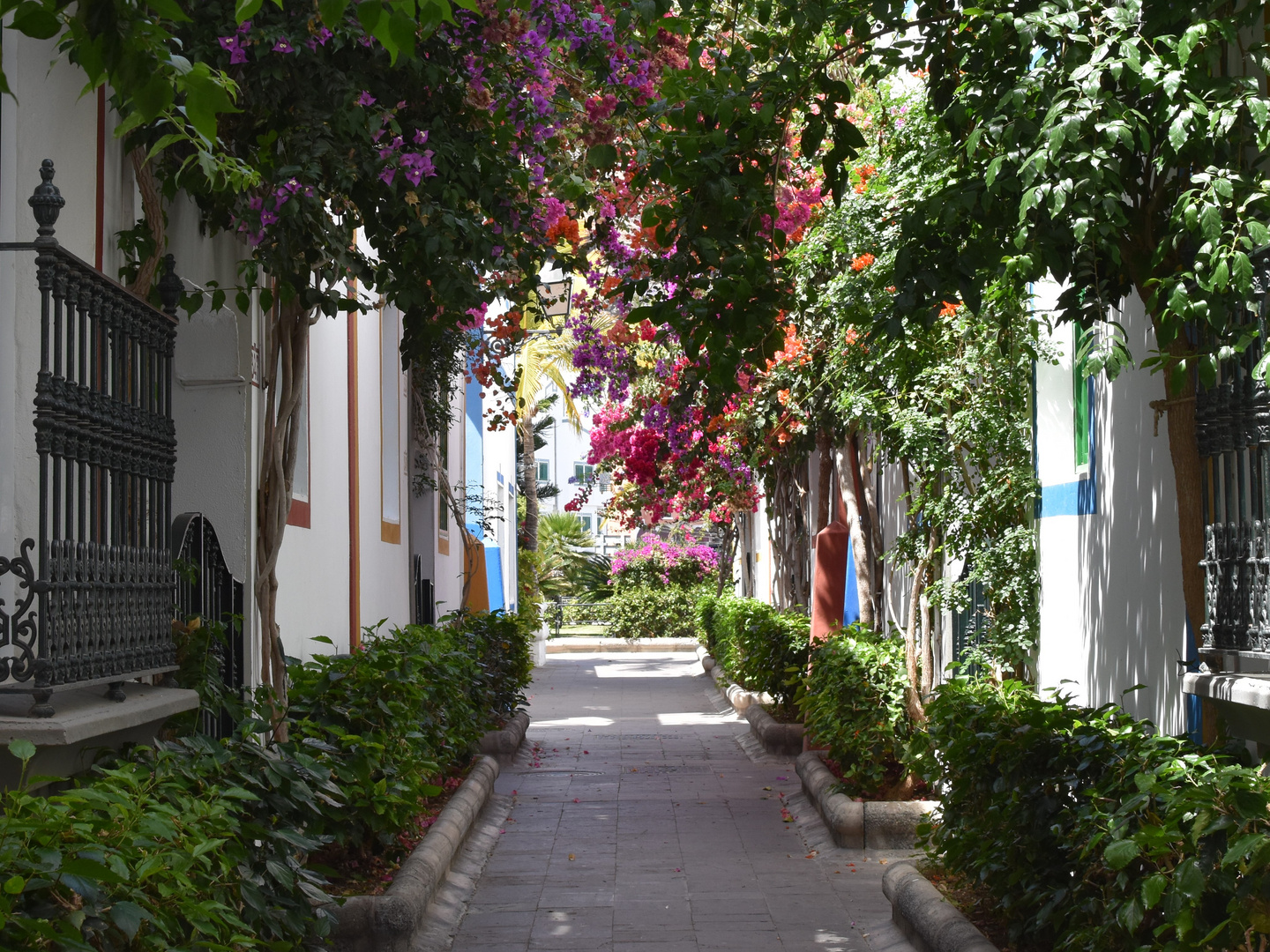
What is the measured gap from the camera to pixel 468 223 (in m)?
6.02

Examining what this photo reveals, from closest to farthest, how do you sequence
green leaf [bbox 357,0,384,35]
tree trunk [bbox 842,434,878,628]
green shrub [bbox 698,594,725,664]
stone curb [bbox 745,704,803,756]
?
green leaf [bbox 357,0,384,35] < tree trunk [bbox 842,434,878,628] < stone curb [bbox 745,704,803,756] < green shrub [bbox 698,594,725,664]

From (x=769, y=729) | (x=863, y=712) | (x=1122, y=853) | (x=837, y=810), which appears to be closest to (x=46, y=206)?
(x=1122, y=853)

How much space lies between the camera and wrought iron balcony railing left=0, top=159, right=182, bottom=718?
3.84m

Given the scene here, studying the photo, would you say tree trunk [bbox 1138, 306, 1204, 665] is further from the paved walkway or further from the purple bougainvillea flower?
the purple bougainvillea flower

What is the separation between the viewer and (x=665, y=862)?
836 centimetres

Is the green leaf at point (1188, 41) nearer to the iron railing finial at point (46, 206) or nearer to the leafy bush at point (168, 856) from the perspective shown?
the iron railing finial at point (46, 206)

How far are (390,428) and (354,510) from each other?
→ 2.64m

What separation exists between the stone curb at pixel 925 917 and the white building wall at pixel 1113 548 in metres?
1.27

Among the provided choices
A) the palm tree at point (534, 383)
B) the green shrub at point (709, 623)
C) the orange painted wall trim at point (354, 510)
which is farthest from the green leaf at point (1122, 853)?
the palm tree at point (534, 383)

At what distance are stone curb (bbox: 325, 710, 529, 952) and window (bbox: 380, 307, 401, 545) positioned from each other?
486 cm

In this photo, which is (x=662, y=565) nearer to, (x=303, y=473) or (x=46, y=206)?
(x=303, y=473)

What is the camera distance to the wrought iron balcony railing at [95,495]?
12.6 feet

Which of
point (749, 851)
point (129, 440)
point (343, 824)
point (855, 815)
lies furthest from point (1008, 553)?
point (129, 440)

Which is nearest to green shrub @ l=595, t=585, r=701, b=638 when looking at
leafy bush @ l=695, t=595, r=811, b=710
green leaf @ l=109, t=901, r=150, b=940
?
leafy bush @ l=695, t=595, r=811, b=710
